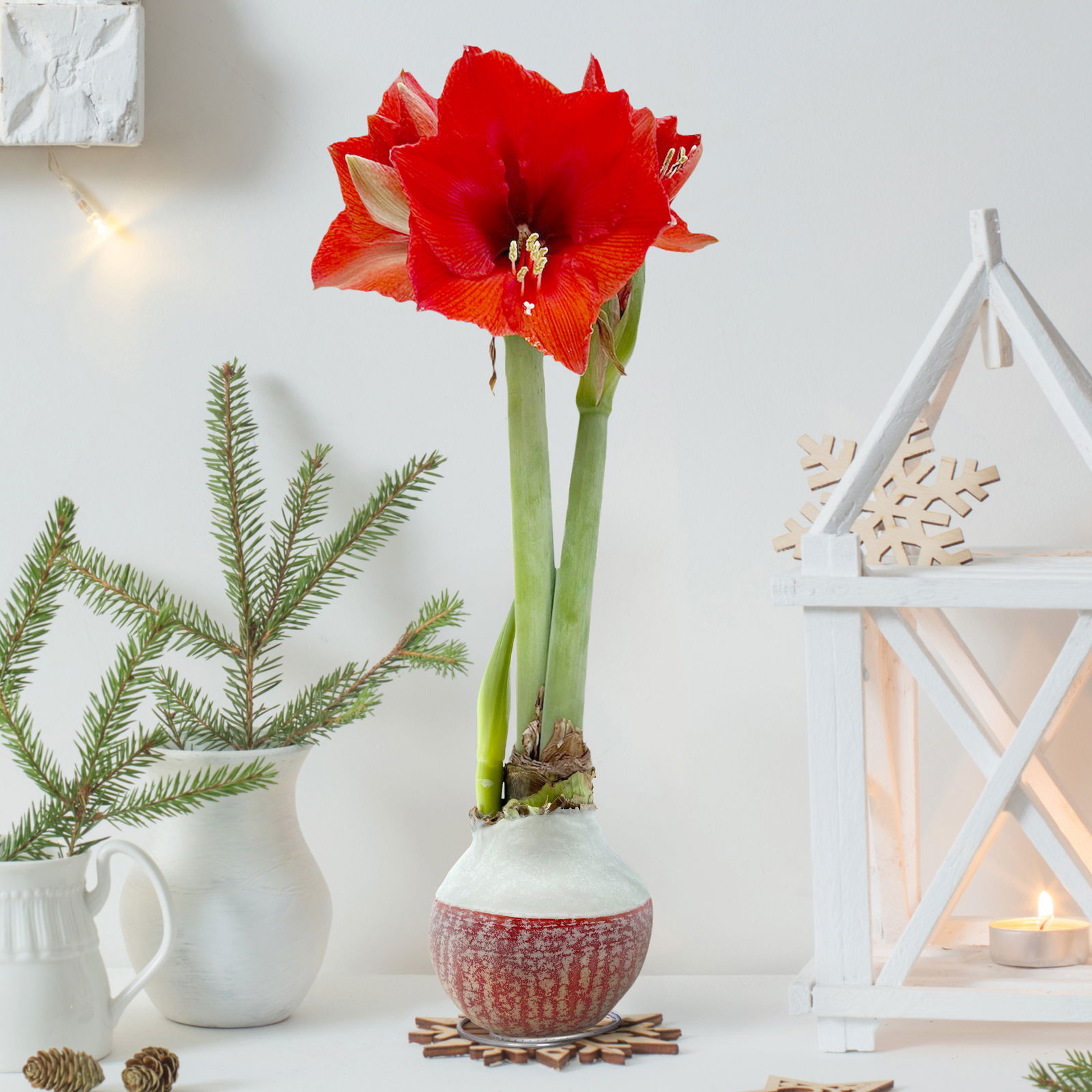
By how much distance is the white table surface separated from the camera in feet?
1.97

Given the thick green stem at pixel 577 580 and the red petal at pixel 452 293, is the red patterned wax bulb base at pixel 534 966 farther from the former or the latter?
the red petal at pixel 452 293

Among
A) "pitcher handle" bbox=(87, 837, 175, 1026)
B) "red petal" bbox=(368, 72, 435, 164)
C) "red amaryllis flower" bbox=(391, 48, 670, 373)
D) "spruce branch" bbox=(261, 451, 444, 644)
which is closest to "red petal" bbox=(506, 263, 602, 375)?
"red amaryllis flower" bbox=(391, 48, 670, 373)

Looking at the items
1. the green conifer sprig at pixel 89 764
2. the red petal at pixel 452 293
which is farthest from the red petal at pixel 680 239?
the green conifer sprig at pixel 89 764

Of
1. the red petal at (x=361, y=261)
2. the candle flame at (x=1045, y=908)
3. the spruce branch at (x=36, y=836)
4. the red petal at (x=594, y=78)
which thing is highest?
the red petal at (x=594, y=78)

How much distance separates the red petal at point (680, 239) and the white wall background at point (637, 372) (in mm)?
174

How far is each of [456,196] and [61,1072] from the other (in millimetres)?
456

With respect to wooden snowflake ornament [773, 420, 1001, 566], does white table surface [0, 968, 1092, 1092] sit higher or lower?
lower

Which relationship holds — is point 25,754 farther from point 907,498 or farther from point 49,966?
point 907,498

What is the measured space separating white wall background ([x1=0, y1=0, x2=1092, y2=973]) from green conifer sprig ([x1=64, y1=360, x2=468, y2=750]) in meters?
0.03

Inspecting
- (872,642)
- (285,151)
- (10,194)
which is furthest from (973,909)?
(10,194)

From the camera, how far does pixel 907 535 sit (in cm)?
67

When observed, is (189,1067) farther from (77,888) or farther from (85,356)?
(85,356)

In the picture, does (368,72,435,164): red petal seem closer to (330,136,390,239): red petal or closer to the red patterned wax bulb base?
(330,136,390,239): red petal

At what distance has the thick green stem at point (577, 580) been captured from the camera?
657mm
